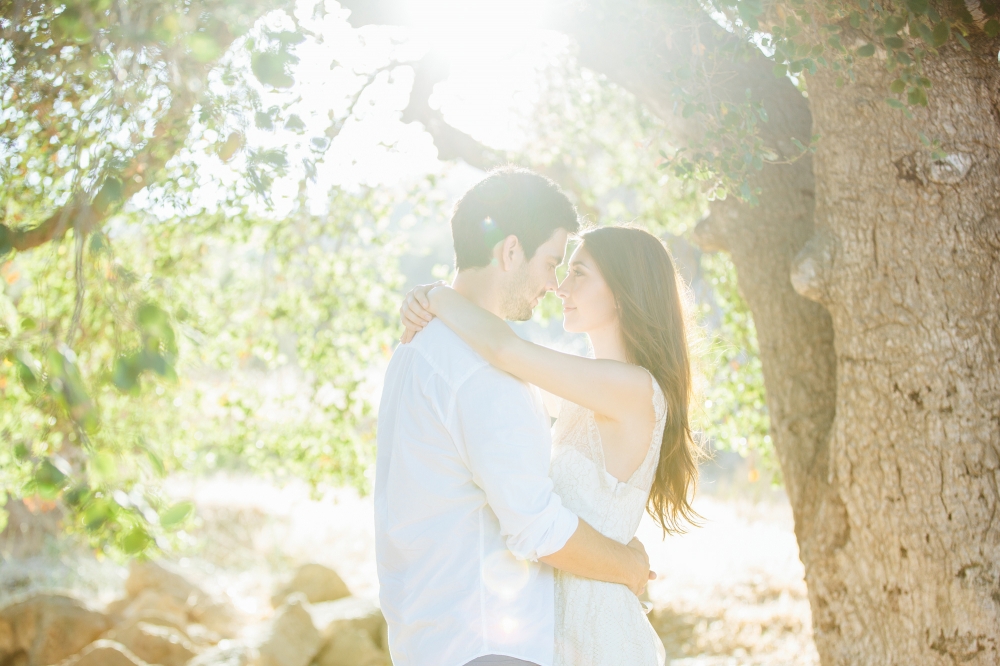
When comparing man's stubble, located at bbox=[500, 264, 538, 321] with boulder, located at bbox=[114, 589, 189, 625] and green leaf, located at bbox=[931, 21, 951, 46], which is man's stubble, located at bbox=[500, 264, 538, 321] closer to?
green leaf, located at bbox=[931, 21, 951, 46]

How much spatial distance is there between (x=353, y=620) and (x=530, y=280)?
16.5 feet

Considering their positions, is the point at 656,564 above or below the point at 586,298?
below

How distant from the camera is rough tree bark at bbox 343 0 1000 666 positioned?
9.66 feet

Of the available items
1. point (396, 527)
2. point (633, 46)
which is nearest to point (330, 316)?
point (633, 46)

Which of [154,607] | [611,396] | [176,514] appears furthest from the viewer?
[154,607]

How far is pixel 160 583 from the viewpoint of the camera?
912 cm

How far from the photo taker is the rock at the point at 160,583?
9.08 meters

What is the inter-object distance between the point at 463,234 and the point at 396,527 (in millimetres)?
917

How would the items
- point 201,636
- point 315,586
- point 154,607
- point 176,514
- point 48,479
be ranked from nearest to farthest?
point 176,514, point 48,479, point 201,636, point 315,586, point 154,607

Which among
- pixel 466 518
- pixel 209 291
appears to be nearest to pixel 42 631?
pixel 209 291

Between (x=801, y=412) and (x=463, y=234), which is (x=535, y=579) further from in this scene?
(x=801, y=412)

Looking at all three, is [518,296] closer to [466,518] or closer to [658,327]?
[658,327]

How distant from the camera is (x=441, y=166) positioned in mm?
7668

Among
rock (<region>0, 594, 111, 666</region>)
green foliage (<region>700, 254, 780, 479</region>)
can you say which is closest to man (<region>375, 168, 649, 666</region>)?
green foliage (<region>700, 254, 780, 479</region>)
